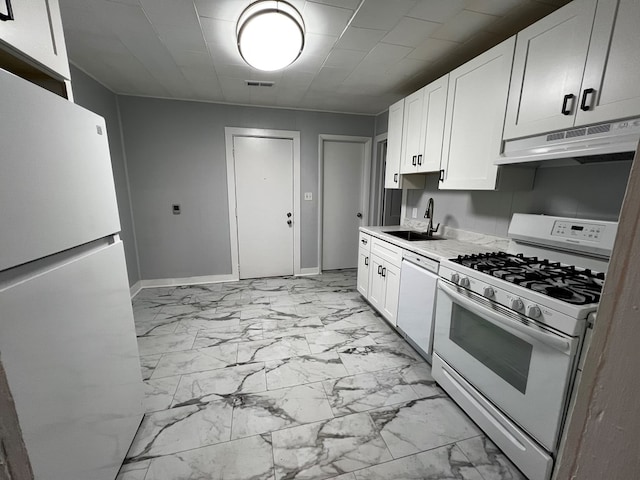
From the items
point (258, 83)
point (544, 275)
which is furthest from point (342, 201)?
point (544, 275)

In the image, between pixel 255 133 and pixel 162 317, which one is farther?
pixel 255 133

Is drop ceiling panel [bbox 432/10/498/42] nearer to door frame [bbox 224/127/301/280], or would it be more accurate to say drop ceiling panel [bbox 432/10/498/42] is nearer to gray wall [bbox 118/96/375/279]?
gray wall [bbox 118/96/375/279]

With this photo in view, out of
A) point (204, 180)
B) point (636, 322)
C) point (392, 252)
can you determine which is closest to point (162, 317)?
point (204, 180)

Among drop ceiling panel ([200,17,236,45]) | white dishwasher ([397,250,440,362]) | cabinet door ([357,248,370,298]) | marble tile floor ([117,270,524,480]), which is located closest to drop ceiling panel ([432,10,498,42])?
drop ceiling panel ([200,17,236,45])

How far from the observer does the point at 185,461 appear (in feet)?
4.42

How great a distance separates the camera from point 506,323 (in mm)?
1313

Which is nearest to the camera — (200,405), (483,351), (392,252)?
(483,351)

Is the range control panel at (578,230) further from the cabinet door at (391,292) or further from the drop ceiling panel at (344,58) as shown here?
the drop ceiling panel at (344,58)

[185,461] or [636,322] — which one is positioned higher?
[636,322]

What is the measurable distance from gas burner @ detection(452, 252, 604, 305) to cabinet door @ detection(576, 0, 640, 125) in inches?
29.8

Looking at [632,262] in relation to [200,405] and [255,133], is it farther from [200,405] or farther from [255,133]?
[255,133]

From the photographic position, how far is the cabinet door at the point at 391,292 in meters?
2.40

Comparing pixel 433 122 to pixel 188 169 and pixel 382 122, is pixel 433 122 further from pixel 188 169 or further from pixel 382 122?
pixel 188 169

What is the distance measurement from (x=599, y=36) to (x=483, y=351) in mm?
1630
